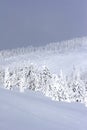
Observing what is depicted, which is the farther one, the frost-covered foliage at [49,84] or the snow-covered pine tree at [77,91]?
the snow-covered pine tree at [77,91]

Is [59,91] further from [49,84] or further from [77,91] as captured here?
[77,91]

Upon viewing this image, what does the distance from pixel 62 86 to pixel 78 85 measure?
13.5 metres

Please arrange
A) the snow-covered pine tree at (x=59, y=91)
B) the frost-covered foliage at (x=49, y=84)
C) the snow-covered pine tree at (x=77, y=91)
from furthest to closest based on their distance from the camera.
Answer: the snow-covered pine tree at (x=77, y=91) < the frost-covered foliage at (x=49, y=84) < the snow-covered pine tree at (x=59, y=91)

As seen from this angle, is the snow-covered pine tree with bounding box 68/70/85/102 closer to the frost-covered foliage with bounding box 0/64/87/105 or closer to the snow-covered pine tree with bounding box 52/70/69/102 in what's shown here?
the frost-covered foliage with bounding box 0/64/87/105

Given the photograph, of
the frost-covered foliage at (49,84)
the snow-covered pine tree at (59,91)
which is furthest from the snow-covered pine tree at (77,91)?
the snow-covered pine tree at (59,91)

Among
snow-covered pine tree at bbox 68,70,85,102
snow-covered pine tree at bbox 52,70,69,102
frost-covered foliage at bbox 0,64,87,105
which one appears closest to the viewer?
snow-covered pine tree at bbox 52,70,69,102

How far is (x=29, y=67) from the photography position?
117 m

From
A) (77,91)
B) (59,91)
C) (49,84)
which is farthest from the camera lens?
(77,91)

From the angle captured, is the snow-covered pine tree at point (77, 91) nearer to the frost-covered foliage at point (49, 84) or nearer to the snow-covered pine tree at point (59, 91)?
the frost-covered foliage at point (49, 84)

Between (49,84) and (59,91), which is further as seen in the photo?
(49,84)

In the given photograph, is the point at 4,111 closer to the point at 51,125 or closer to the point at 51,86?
the point at 51,125

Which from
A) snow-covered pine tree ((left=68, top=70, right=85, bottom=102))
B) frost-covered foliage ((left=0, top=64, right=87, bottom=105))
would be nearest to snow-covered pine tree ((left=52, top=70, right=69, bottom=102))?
frost-covered foliage ((left=0, top=64, right=87, bottom=105))

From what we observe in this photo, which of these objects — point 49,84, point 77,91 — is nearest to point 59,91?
point 49,84

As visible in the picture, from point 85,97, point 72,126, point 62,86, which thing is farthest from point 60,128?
point 85,97
